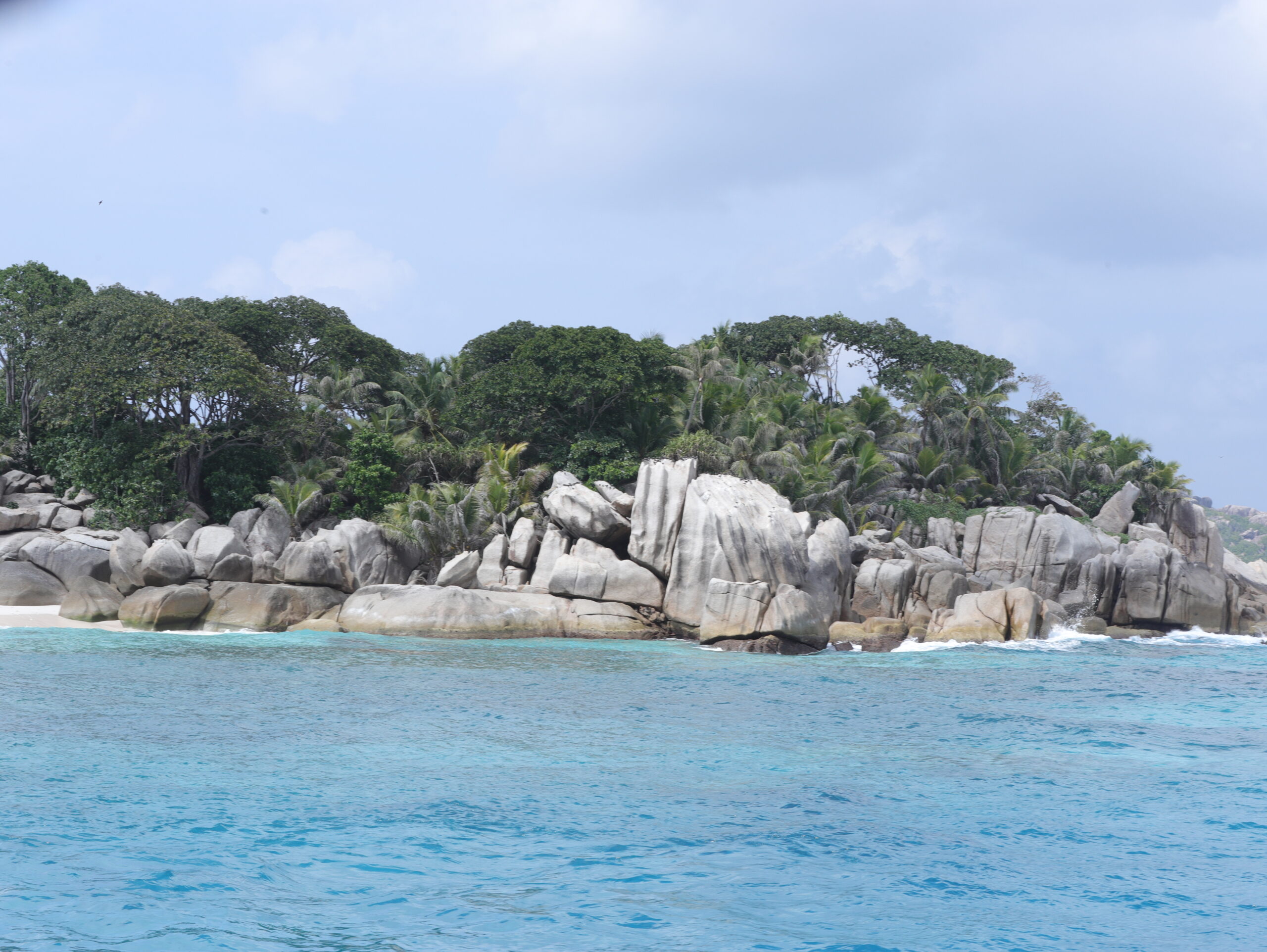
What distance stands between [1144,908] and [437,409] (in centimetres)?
3444

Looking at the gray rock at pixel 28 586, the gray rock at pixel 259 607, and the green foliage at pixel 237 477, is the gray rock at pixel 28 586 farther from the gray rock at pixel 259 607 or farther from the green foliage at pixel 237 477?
the green foliage at pixel 237 477

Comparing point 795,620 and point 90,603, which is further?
point 90,603

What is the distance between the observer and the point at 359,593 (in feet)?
84.6

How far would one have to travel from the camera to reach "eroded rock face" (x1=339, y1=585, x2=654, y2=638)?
2452cm

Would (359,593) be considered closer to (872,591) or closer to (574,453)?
(574,453)

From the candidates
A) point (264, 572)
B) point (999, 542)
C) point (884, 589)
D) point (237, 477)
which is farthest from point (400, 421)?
point (999, 542)

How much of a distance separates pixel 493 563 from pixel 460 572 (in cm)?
115

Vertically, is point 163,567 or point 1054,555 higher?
point 1054,555

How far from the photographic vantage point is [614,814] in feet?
32.3

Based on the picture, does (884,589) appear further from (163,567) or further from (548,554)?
(163,567)

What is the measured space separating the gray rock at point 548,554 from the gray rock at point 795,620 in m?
6.54

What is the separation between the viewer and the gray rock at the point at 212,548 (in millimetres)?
27031

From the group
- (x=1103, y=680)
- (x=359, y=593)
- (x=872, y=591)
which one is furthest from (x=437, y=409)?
(x=1103, y=680)

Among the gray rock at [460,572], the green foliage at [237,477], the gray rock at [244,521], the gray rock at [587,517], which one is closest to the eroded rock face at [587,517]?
the gray rock at [587,517]
